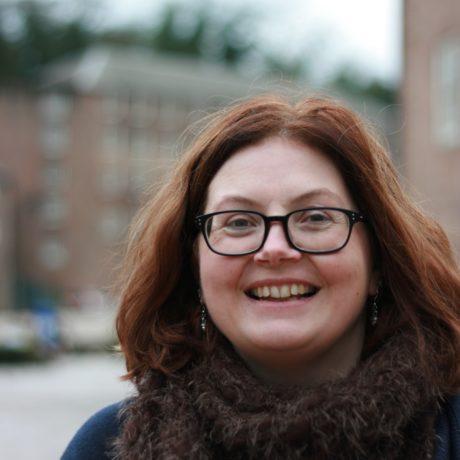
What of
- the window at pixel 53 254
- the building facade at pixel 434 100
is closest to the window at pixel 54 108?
the window at pixel 53 254

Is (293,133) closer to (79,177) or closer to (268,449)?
(268,449)

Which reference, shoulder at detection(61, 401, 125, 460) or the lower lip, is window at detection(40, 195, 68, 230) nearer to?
shoulder at detection(61, 401, 125, 460)

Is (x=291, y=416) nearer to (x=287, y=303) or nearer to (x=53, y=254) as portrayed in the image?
(x=287, y=303)

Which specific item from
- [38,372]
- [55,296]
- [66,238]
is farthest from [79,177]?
[38,372]

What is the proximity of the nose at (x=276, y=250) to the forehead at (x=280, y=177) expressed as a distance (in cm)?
7

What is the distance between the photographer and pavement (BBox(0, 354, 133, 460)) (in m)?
11.4

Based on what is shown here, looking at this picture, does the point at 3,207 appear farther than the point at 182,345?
Yes

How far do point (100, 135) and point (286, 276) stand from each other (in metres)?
51.8

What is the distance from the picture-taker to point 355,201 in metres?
2.22

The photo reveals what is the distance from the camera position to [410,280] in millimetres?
2227

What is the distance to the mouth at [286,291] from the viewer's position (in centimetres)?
209

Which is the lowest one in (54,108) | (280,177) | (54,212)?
(280,177)

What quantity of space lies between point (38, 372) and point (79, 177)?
30.6 metres

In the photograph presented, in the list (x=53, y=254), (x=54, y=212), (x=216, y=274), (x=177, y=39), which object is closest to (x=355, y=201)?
(x=216, y=274)
